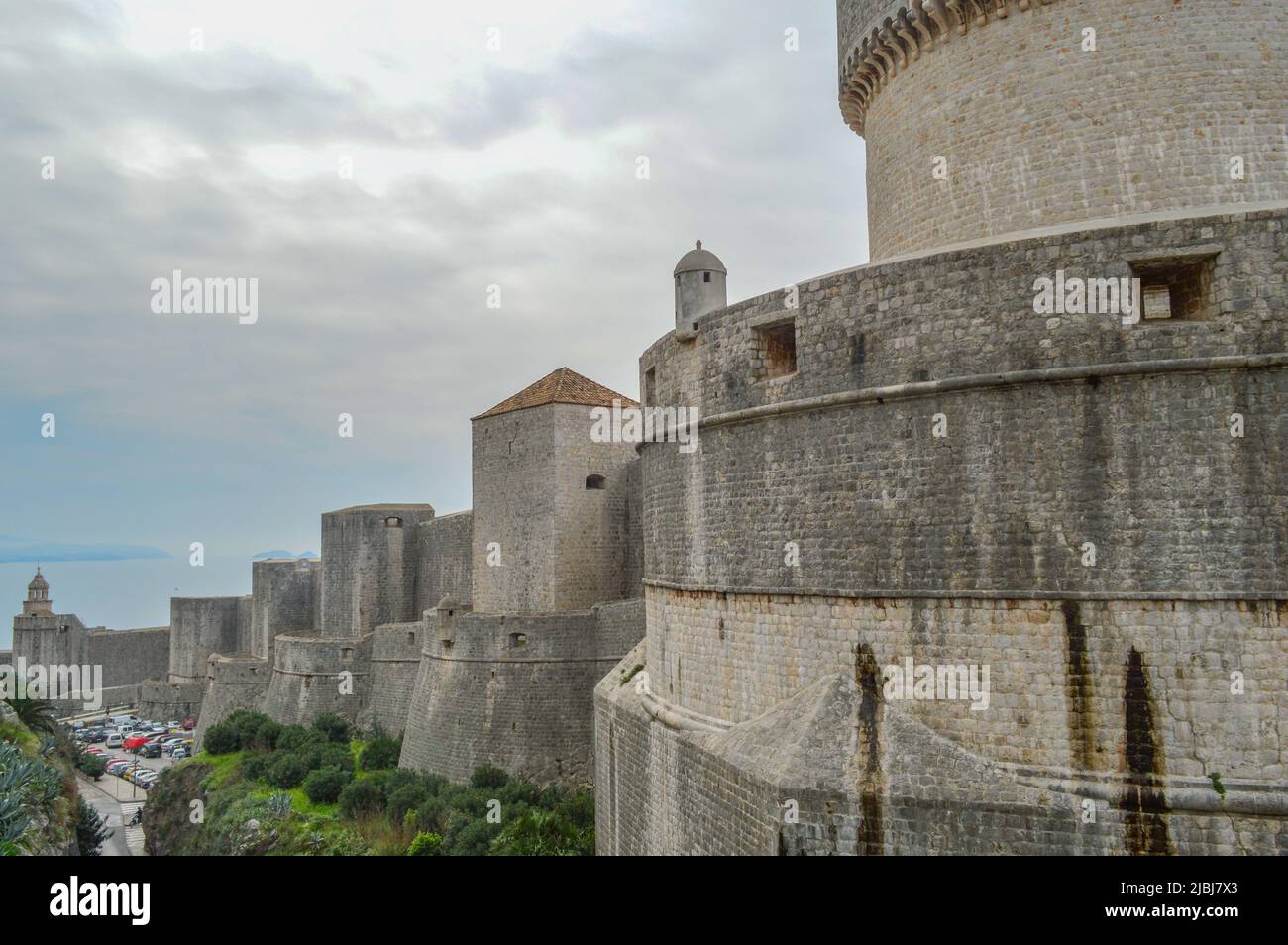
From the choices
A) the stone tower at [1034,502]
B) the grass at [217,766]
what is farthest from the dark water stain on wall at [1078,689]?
the grass at [217,766]

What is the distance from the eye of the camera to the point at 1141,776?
6457 mm

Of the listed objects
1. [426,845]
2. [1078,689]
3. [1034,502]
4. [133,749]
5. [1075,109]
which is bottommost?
[133,749]

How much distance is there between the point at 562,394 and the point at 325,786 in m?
10.0

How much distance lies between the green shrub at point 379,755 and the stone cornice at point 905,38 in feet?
57.6

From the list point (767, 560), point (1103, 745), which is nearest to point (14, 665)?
point (767, 560)

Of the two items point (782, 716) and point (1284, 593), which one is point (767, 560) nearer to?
point (782, 716)

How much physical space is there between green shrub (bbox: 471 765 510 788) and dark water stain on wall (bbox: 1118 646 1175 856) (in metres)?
13.8

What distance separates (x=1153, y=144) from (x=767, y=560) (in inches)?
227

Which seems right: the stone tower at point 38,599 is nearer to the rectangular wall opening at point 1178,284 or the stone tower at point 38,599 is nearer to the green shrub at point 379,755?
the green shrub at point 379,755

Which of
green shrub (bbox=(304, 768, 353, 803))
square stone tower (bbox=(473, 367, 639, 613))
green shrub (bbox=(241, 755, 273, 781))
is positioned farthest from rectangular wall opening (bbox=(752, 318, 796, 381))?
green shrub (bbox=(241, 755, 273, 781))

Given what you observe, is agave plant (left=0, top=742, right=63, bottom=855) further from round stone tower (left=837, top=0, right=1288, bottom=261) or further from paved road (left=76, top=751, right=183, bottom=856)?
round stone tower (left=837, top=0, right=1288, bottom=261)

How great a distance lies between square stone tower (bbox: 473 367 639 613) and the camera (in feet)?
65.6

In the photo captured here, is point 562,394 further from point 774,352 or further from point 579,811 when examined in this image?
point 774,352

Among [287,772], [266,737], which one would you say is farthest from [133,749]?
[287,772]
